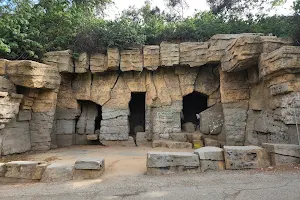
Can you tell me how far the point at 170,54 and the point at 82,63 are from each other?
3.55 meters

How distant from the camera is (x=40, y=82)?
7.63 metres

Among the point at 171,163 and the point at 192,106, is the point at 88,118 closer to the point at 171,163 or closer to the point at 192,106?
the point at 192,106

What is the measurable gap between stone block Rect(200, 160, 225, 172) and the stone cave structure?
7.76 feet

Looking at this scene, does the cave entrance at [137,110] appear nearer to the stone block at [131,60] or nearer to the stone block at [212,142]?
the stone block at [131,60]

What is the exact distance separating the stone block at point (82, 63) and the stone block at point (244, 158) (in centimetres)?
653

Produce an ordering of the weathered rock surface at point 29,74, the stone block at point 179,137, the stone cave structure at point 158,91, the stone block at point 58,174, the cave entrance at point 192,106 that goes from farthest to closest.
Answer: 1. the cave entrance at point 192,106
2. the stone block at point 179,137
3. the weathered rock surface at point 29,74
4. the stone cave structure at point 158,91
5. the stone block at point 58,174

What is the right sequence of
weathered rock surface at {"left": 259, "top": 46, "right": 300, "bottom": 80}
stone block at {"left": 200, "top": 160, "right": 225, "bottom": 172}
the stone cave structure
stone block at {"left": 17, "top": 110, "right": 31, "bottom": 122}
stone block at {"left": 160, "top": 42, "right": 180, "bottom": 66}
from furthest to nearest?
stone block at {"left": 160, "top": 42, "right": 180, "bottom": 66}, stone block at {"left": 17, "top": 110, "right": 31, "bottom": 122}, the stone cave structure, weathered rock surface at {"left": 259, "top": 46, "right": 300, "bottom": 80}, stone block at {"left": 200, "top": 160, "right": 225, "bottom": 172}

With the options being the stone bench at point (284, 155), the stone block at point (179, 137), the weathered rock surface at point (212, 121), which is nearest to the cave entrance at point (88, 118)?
the stone block at point (179, 137)

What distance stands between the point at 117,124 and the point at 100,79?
83.2 inches

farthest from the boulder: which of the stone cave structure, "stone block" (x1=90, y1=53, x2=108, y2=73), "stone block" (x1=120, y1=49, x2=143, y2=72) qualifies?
"stone block" (x1=90, y1=53, x2=108, y2=73)

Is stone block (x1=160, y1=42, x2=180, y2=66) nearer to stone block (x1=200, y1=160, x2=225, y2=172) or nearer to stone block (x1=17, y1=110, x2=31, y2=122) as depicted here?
stone block (x1=200, y1=160, x2=225, y2=172)

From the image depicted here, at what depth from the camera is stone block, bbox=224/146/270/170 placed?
181 inches

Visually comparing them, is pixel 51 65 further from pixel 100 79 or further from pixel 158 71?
pixel 158 71

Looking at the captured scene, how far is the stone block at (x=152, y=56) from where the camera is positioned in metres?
8.88
